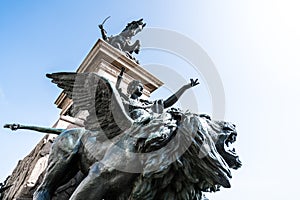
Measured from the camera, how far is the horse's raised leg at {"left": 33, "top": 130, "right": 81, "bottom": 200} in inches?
143

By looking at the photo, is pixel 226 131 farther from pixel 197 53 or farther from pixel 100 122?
pixel 197 53

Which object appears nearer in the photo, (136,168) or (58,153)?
(136,168)

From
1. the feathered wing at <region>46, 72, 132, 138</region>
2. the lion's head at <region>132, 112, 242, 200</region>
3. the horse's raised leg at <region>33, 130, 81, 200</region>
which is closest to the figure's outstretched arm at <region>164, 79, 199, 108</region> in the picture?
the feathered wing at <region>46, 72, 132, 138</region>

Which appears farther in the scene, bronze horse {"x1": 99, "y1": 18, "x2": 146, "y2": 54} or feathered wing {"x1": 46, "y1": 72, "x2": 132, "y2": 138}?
bronze horse {"x1": 99, "y1": 18, "x2": 146, "y2": 54}

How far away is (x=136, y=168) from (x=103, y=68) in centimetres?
349

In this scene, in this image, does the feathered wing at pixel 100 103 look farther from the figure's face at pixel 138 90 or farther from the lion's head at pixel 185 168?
the figure's face at pixel 138 90

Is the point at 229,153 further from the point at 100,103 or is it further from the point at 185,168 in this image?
the point at 100,103

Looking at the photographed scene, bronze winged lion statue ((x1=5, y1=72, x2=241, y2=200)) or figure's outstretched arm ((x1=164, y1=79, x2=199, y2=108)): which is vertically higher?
figure's outstretched arm ((x1=164, y1=79, x2=199, y2=108))

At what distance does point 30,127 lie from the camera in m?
4.42

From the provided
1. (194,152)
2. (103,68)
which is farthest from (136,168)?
(103,68)

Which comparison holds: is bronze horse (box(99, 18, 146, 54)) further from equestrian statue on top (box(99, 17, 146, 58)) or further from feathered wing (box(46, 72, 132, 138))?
feathered wing (box(46, 72, 132, 138))

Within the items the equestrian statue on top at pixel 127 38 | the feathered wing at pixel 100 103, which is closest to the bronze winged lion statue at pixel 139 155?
the feathered wing at pixel 100 103

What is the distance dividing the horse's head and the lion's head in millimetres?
5228

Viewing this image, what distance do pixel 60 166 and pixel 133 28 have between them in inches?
205
